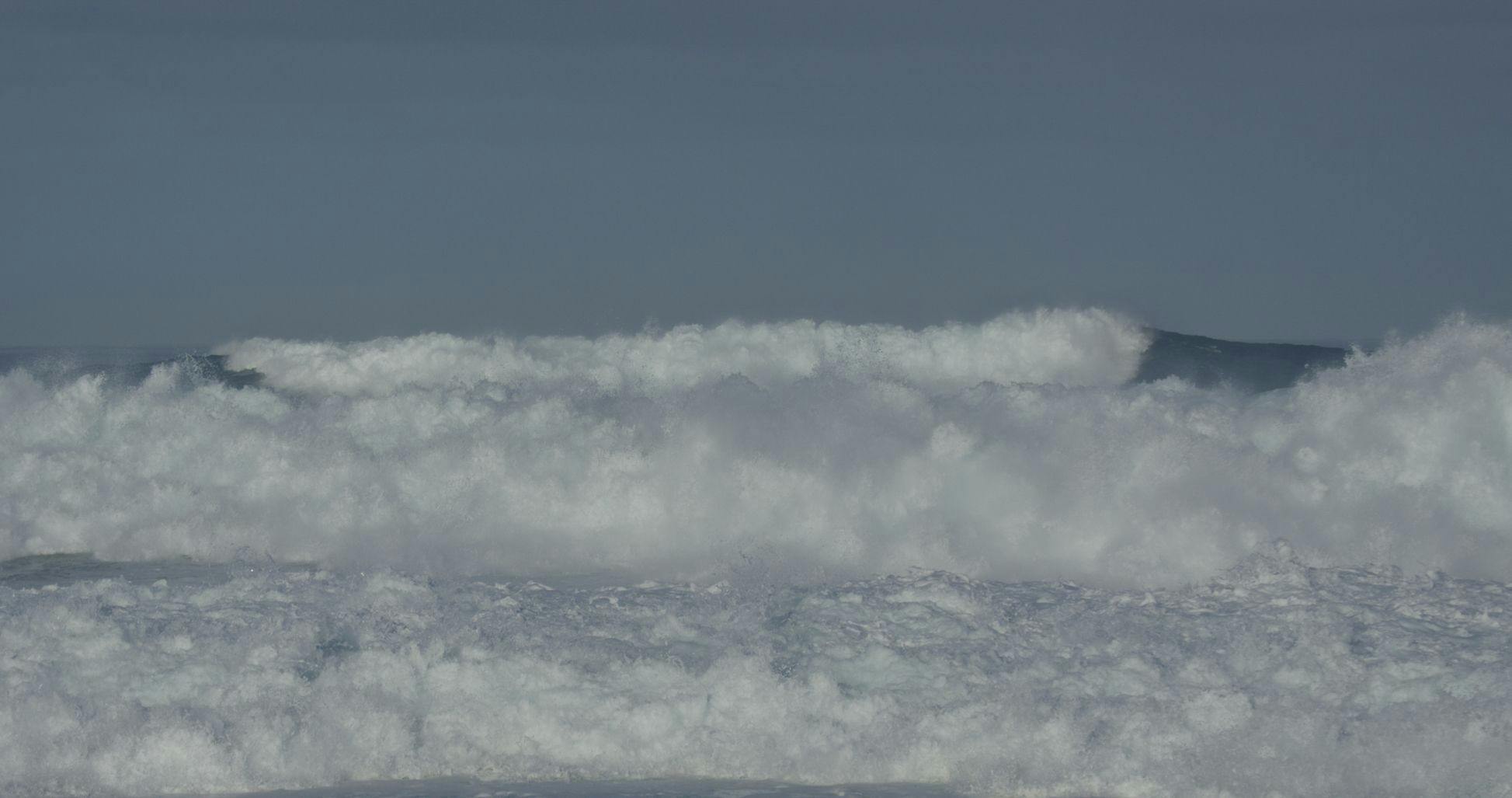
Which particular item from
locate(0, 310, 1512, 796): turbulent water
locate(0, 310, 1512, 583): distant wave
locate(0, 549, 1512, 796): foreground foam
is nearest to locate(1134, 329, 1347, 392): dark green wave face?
locate(0, 310, 1512, 796): turbulent water

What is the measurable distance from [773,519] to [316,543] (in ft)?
14.2

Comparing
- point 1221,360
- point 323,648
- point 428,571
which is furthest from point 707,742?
point 1221,360

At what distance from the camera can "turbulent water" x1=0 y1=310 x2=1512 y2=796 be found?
684cm

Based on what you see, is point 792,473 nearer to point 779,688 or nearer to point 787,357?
point 779,688

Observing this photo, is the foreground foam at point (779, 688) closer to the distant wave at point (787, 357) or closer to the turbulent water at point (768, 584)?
the turbulent water at point (768, 584)

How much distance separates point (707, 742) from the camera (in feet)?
23.3

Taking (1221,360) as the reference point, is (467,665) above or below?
below

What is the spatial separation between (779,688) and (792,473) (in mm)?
5685

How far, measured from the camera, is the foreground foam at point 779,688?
21.9ft

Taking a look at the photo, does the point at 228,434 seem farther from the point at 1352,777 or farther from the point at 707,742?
the point at 1352,777

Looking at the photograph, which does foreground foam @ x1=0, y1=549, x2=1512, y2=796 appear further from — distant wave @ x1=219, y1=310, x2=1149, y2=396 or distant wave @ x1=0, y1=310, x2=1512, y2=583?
distant wave @ x1=219, y1=310, x2=1149, y2=396

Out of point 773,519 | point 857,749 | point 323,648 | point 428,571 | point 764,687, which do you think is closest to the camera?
point 857,749

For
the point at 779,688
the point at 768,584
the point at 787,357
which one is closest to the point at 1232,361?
the point at 787,357

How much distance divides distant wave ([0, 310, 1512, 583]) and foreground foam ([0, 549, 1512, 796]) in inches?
82.3
